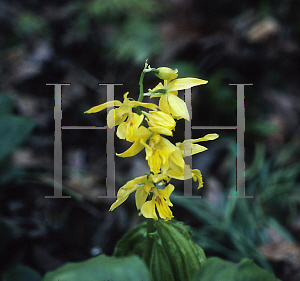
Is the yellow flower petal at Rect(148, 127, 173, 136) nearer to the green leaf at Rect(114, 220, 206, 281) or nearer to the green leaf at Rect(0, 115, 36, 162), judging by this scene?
the green leaf at Rect(114, 220, 206, 281)

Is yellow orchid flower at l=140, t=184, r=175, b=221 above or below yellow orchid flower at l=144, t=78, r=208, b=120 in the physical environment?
below

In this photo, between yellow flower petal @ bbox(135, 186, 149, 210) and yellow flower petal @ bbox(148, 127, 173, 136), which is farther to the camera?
yellow flower petal @ bbox(135, 186, 149, 210)

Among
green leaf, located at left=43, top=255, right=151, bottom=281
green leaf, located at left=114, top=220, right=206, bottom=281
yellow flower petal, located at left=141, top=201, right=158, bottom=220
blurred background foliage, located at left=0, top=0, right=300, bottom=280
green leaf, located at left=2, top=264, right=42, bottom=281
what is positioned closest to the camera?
green leaf, located at left=43, top=255, right=151, bottom=281

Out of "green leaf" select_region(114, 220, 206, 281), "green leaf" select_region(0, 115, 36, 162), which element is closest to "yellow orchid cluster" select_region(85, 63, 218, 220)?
"green leaf" select_region(114, 220, 206, 281)

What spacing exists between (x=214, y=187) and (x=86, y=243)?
94 centimetres

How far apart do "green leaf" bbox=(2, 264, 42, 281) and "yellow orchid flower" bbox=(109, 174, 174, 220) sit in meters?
0.68

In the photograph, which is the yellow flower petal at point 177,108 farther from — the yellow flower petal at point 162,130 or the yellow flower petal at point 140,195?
the yellow flower petal at point 140,195

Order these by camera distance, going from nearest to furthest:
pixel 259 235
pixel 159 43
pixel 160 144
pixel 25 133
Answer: pixel 160 144 < pixel 25 133 < pixel 259 235 < pixel 159 43

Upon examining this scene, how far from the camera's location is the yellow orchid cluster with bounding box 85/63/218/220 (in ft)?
2.50

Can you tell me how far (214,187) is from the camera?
6.65ft

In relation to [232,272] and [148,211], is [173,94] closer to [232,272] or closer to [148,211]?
[148,211]

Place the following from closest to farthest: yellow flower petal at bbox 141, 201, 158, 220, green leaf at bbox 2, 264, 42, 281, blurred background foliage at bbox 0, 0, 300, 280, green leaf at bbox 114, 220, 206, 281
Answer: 1. yellow flower petal at bbox 141, 201, 158, 220
2. green leaf at bbox 114, 220, 206, 281
3. green leaf at bbox 2, 264, 42, 281
4. blurred background foliage at bbox 0, 0, 300, 280

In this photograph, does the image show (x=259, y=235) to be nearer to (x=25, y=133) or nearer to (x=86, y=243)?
(x=86, y=243)

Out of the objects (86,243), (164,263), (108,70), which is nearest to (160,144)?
(164,263)
